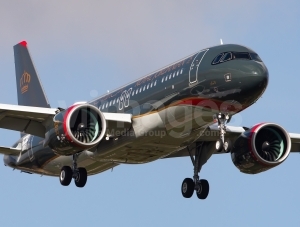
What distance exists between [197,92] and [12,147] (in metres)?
15.2

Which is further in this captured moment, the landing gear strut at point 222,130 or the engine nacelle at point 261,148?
the engine nacelle at point 261,148

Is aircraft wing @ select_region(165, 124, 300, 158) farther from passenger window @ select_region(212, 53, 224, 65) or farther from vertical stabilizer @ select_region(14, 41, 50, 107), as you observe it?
vertical stabilizer @ select_region(14, 41, 50, 107)

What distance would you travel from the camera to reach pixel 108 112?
5103 cm

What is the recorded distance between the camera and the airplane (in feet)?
148

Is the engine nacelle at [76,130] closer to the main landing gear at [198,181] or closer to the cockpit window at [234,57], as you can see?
the cockpit window at [234,57]

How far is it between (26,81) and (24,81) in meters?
0.32

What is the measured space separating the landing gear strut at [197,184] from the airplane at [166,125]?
54mm

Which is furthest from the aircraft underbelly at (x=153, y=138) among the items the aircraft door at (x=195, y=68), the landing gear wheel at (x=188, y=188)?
the landing gear wheel at (x=188, y=188)

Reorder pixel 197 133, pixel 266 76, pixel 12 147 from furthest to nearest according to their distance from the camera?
pixel 12 147 < pixel 197 133 < pixel 266 76

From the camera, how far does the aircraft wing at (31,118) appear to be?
4794cm

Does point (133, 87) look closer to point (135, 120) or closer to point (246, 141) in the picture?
point (135, 120)

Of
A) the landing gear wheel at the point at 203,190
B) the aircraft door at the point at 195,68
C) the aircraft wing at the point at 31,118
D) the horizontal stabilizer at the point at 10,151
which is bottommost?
the landing gear wheel at the point at 203,190

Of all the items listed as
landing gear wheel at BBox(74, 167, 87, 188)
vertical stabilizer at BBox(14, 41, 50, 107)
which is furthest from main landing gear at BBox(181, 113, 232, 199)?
vertical stabilizer at BBox(14, 41, 50, 107)

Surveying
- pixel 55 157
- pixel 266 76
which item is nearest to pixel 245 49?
pixel 266 76
